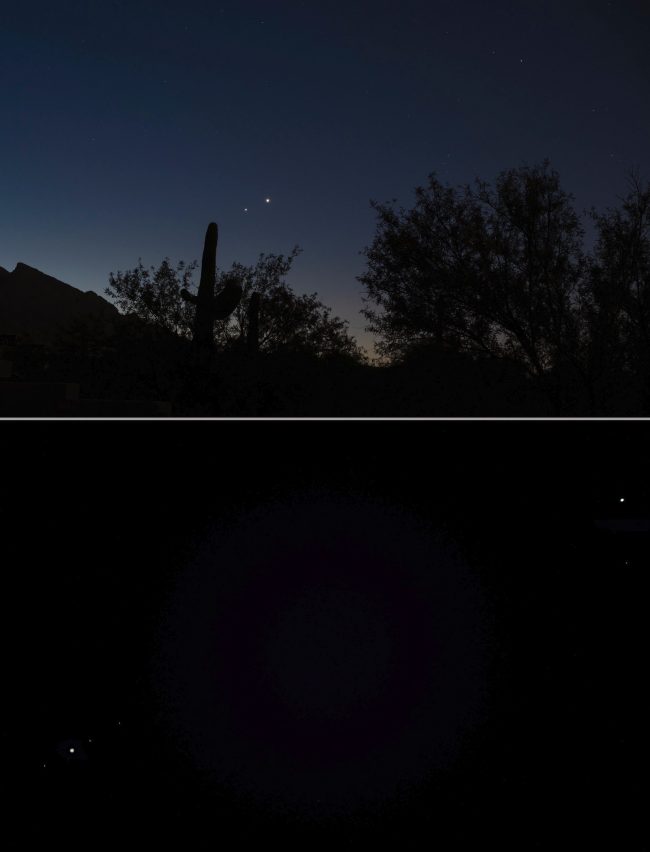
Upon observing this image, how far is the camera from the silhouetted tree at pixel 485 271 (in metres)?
12.6

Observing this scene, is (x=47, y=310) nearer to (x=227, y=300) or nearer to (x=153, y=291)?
(x=153, y=291)

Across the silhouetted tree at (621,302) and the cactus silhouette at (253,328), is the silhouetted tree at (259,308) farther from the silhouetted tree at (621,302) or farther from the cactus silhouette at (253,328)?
the silhouetted tree at (621,302)

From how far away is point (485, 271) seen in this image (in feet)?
42.5

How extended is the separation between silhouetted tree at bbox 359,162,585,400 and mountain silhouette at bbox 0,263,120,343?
309 inches

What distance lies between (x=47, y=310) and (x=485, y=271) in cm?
1230

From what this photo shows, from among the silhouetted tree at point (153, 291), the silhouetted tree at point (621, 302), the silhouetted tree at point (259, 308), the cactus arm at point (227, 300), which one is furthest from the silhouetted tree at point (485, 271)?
the silhouetted tree at point (153, 291)

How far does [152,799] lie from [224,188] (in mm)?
13731

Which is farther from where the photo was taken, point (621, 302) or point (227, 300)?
point (227, 300)

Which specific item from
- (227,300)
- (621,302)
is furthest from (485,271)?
(227,300)

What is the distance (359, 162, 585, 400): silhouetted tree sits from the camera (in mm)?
12609

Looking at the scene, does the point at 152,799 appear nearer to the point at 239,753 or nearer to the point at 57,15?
the point at 239,753

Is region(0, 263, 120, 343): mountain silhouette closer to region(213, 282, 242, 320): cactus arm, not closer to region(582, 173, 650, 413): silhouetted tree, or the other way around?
region(213, 282, 242, 320): cactus arm

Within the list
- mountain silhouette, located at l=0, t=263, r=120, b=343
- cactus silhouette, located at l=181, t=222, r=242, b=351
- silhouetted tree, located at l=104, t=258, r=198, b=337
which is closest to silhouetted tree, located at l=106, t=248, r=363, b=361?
silhouetted tree, located at l=104, t=258, r=198, b=337

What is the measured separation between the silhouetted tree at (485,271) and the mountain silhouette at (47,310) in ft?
25.7
